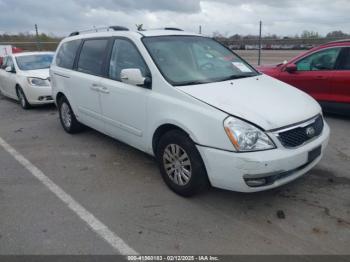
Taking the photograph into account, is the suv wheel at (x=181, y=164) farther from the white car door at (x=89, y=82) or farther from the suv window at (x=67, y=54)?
the suv window at (x=67, y=54)

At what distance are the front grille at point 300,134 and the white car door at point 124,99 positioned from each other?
1.63 metres

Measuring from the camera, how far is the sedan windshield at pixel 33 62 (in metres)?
9.39

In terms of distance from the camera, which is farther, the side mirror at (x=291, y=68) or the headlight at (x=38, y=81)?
the headlight at (x=38, y=81)

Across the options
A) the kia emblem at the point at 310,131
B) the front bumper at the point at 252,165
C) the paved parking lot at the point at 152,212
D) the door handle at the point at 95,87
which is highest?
the door handle at the point at 95,87

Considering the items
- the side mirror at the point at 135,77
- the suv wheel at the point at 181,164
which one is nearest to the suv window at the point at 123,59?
the side mirror at the point at 135,77

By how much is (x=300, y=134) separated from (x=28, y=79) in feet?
23.9

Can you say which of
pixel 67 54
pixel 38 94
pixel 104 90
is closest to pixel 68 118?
pixel 67 54

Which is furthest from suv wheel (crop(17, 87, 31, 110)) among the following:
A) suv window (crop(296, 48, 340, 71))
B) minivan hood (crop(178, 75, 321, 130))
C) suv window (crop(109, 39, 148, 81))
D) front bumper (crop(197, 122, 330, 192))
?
front bumper (crop(197, 122, 330, 192))

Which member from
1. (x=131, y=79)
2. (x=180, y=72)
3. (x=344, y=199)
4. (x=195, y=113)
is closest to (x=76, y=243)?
(x=195, y=113)

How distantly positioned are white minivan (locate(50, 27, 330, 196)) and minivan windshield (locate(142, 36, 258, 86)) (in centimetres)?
1

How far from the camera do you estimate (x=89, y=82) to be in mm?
5176

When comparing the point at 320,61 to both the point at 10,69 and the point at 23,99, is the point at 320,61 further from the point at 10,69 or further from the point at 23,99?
the point at 10,69

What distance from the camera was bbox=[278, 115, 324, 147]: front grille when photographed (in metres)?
3.31

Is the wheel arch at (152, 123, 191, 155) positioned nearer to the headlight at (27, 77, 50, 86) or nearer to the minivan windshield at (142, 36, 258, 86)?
the minivan windshield at (142, 36, 258, 86)
